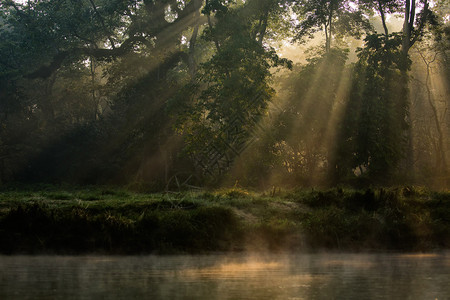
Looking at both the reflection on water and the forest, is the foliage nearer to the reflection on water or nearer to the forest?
the forest

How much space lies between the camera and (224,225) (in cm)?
1349

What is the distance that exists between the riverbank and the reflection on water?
819mm

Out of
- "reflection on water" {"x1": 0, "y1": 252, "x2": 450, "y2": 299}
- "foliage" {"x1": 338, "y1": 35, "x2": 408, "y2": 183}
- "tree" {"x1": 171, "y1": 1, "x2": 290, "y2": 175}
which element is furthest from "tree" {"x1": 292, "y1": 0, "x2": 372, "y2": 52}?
"reflection on water" {"x1": 0, "y1": 252, "x2": 450, "y2": 299}

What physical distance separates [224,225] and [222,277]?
544 cm

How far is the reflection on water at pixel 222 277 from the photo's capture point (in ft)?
21.1

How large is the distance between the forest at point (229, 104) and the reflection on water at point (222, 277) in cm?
1383

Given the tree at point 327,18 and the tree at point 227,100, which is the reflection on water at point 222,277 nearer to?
the tree at point 227,100

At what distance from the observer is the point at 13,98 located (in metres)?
43.4

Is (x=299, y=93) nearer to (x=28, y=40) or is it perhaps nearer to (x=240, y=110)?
(x=240, y=110)

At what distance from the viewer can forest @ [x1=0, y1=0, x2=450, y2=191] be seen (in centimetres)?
2889

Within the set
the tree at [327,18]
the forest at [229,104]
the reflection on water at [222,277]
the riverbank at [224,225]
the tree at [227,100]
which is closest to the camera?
the reflection on water at [222,277]

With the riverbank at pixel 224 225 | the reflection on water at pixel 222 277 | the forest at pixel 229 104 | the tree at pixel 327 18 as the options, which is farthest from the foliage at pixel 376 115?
the reflection on water at pixel 222 277

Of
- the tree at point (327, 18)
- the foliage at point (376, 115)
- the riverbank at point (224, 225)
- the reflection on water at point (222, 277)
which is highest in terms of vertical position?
the tree at point (327, 18)

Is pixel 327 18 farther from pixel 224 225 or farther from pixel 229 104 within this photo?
pixel 224 225
